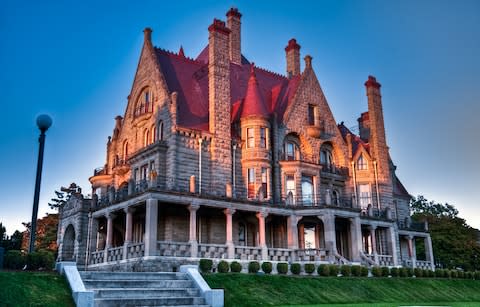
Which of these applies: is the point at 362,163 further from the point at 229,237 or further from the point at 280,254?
the point at 229,237

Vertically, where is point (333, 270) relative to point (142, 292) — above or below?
above

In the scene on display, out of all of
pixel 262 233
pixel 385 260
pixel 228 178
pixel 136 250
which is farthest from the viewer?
pixel 385 260

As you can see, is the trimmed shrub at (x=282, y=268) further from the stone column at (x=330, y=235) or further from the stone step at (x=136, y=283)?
the stone step at (x=136, y=283)

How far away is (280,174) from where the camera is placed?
3706cm

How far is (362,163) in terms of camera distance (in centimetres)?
4353

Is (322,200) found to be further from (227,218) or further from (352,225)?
(227,218)

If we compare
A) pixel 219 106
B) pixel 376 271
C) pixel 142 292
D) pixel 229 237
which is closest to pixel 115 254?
pixel 229 237

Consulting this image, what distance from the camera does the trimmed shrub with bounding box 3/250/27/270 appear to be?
59.0 feet

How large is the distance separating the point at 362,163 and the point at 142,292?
30.7 m

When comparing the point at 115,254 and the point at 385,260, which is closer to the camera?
the point at 115,254

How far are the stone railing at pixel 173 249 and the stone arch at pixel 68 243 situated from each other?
14.5 meters

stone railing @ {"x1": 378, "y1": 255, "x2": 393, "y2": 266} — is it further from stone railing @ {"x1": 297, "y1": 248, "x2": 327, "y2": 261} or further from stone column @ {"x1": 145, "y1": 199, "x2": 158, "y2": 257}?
stone column @ {"x1": 145, "y1": 199, "x2": 158, "y2": 257}

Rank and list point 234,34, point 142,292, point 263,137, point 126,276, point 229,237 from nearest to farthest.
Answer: point 142,292
point 126,276
point 229,237
point 263,137
point 234,34

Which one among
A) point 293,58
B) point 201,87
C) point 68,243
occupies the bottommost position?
point 68,243
